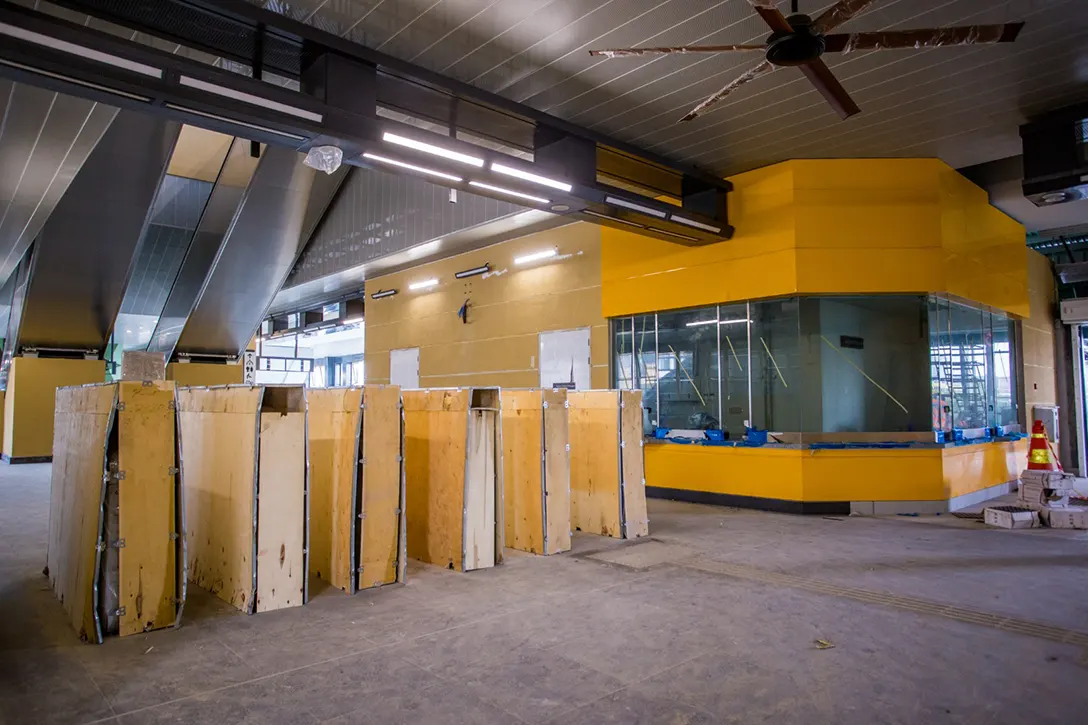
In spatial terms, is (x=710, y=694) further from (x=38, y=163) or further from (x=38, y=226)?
(x=38, y=226)

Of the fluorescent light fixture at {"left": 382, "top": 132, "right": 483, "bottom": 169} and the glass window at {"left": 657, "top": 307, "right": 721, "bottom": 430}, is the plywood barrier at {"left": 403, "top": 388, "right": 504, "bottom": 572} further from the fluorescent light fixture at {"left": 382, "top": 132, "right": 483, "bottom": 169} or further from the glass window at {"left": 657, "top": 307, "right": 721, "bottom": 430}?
the glass window at {"left": 657, "top": 307, "right": 721, "bottom": 430}

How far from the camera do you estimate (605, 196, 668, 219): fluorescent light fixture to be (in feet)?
24.1

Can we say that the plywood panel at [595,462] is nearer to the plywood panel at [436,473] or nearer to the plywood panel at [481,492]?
the plywood panel at [481,492]

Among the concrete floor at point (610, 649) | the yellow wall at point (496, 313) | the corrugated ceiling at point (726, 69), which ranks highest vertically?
the corrugated ceiling at point (726, 69)

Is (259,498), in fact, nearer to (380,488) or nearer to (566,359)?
(380,488)

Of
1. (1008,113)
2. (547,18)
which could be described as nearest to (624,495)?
(547,18)

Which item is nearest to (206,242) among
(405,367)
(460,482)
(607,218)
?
(405,367)

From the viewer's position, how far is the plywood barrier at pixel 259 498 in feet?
15.1

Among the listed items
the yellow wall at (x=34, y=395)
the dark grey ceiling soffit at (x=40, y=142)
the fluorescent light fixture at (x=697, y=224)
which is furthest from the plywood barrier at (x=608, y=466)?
the yellow wall at (x=34, y=395)

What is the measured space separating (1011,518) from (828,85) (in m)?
5.75

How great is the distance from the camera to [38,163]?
26.9 ft

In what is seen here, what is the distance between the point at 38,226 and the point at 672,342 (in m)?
10.3

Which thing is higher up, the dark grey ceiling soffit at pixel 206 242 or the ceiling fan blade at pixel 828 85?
the dark grey ceiling soffit at pixel 206 242

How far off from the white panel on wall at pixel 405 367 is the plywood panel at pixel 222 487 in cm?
942
